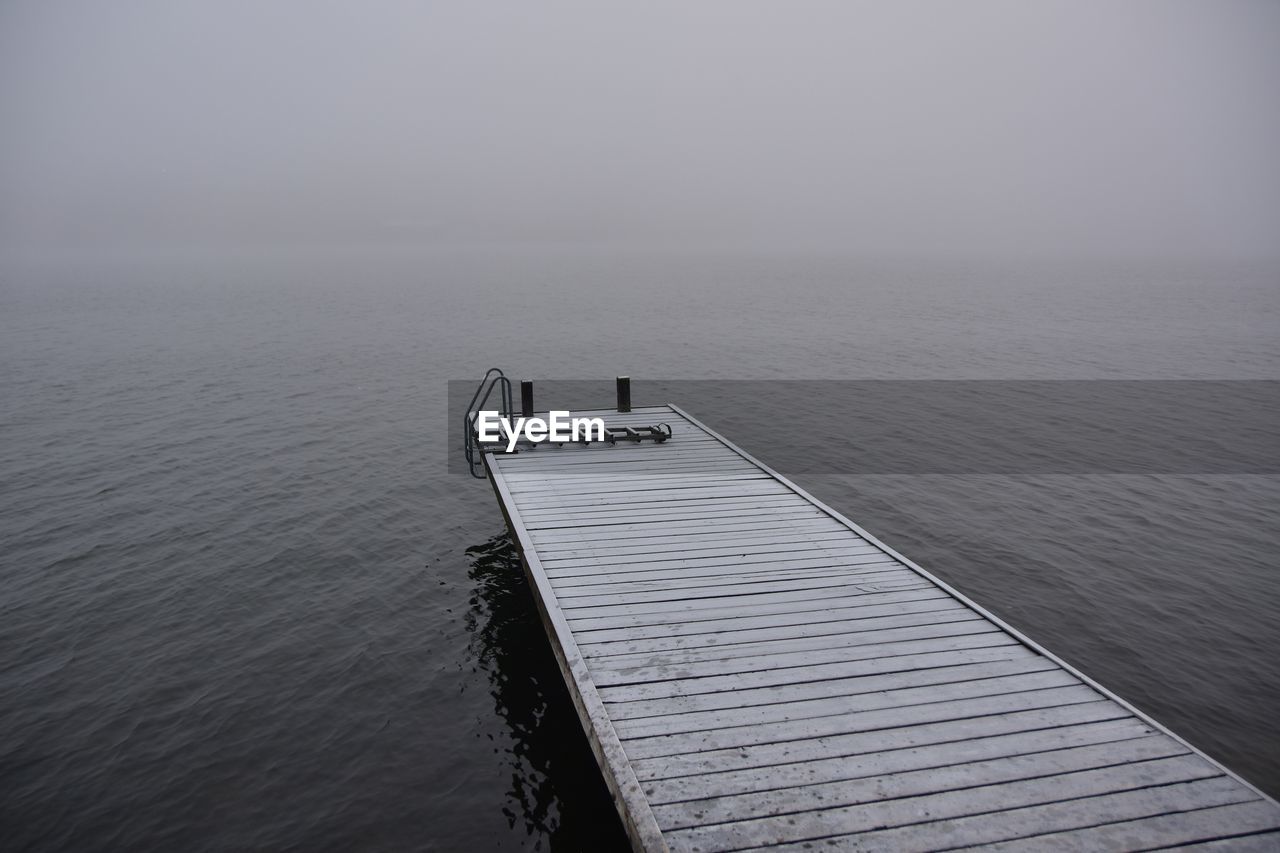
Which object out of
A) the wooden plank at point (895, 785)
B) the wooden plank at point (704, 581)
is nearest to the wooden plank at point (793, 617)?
the wooden plank at point (704, 581)

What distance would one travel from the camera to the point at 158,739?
483 inches

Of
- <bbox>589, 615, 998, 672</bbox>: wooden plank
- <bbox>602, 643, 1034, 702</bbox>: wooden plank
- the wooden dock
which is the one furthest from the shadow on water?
<bbox>602, 643, 1034, 702</bbox>: wooden plank

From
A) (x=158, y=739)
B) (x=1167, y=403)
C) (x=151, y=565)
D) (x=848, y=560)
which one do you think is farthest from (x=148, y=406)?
(x=1167, y=403)

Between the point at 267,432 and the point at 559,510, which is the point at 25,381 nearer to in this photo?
the point at 267,432

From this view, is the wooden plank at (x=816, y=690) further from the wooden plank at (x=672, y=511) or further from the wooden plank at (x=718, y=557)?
the wooden plank at (x=672, y=511)

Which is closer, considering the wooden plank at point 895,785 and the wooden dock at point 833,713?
the wooden dock at point 833,713

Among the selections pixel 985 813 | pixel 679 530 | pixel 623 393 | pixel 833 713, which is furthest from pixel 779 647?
pixel 623 393

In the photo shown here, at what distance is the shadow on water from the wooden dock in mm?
2388

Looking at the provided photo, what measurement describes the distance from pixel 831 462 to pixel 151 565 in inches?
777

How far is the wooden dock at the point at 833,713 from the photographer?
717 centimetres

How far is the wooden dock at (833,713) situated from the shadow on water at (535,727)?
239 cm

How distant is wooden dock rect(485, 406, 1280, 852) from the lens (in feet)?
23.5

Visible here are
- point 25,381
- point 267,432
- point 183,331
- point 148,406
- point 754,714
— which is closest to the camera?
point 754,714

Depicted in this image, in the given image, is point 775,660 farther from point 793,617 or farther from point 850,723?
point 850,723
